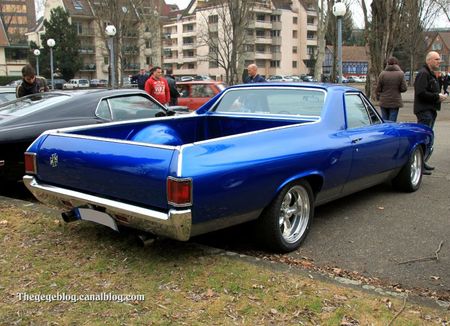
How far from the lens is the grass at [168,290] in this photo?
316cm

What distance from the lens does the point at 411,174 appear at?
6562 millimetres

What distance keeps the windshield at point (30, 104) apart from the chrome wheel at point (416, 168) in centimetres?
481

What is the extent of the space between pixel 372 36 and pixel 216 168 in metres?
18.4

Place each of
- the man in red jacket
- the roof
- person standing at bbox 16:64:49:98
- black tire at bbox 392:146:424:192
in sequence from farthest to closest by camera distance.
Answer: the roof → the man in red jacket → person standing at bbox 16:64:49:98 → black tire at bbox 392:146:424:192

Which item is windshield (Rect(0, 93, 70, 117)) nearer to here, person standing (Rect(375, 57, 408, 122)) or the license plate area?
the license plate area

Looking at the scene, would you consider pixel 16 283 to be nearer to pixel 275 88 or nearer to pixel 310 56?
pixel 275 88

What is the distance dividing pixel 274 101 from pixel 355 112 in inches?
36.8

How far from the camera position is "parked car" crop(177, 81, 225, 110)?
47.6 ft

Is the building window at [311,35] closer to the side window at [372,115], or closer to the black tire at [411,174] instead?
the black tire at [411,174]

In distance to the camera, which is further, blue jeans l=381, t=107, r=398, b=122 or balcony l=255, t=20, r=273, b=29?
balcony l=255, t=20, r=273, b=29

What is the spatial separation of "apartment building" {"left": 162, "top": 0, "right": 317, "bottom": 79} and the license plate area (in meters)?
74.2

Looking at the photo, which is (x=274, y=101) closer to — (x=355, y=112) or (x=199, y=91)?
(x=355, y=112)

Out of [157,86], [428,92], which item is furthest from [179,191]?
[157,86]

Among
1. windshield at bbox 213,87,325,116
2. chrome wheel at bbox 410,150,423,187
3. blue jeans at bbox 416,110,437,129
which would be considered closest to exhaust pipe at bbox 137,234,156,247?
windshield at bbox 213,87,325,116
